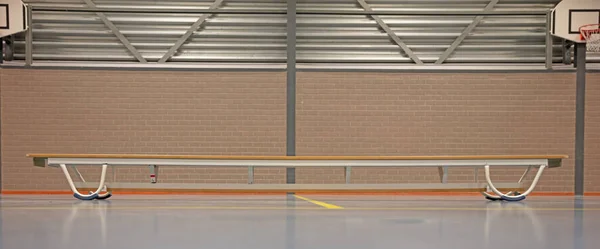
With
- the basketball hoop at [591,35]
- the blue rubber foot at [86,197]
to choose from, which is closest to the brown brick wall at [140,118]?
the blue rubber foot at [86,197]

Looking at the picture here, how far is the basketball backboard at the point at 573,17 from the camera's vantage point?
10383mm

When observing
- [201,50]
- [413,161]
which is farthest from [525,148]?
[201,50]

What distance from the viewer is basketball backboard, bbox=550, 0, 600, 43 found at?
34.1 feet

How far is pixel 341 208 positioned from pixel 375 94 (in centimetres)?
385

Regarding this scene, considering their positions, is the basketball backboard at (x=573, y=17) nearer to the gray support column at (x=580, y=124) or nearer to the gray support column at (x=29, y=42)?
the gray support column at (x=580, y=124)

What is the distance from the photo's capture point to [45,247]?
4297 mm

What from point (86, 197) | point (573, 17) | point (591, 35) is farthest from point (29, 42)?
point (591, 35)

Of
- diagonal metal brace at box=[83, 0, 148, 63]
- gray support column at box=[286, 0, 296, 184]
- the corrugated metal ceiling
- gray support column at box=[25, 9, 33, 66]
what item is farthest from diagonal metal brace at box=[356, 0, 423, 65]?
gray support column at box=[25, 9, 33, 66]

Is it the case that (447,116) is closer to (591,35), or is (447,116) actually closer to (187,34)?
(591,35)

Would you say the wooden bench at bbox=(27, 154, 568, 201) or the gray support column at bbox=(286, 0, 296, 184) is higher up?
the gray support column at bbox=(286, 0, 296, 184)

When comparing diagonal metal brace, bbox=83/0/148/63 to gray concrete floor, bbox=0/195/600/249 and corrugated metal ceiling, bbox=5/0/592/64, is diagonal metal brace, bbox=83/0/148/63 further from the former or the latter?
gray concrete floor, bbox=0/195/600/249

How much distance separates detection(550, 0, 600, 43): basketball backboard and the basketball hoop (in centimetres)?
8

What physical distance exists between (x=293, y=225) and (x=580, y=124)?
767 centimetres

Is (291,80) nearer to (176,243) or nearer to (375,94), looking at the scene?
(375,94)
